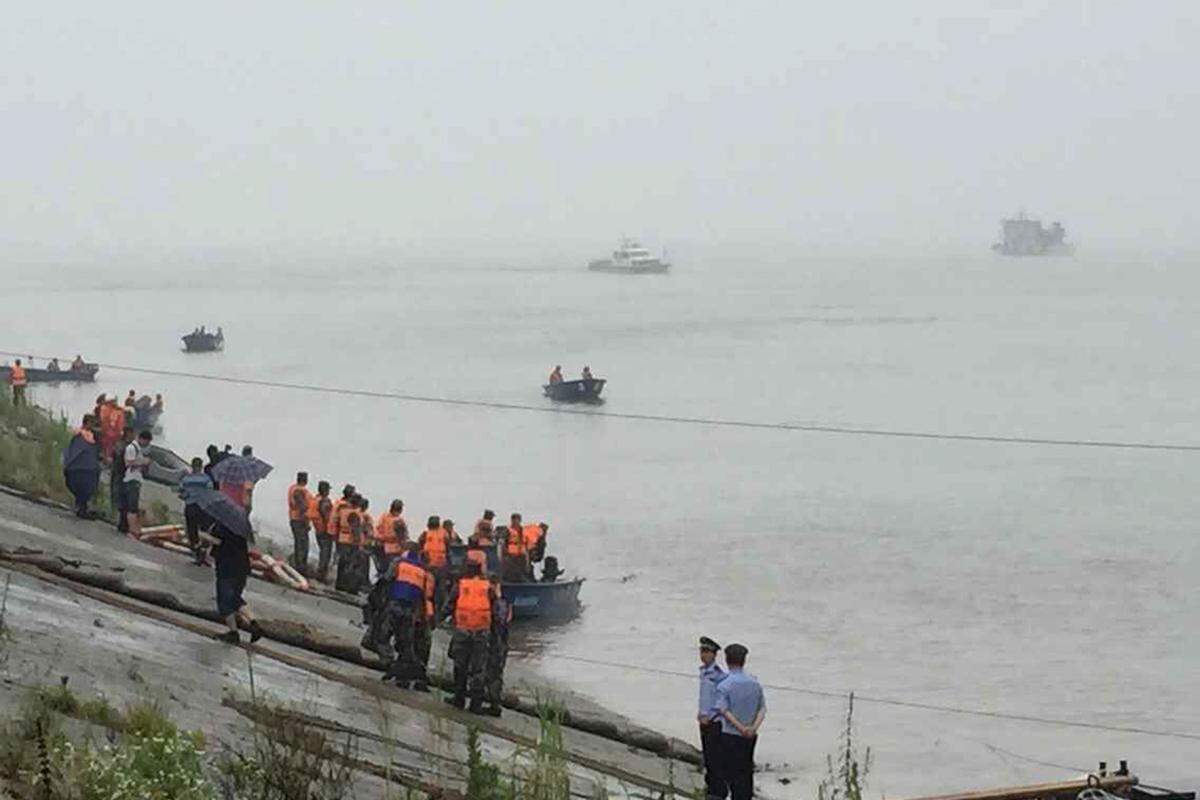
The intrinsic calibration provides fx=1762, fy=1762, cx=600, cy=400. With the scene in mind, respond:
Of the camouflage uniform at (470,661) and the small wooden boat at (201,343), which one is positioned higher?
the small wooden boat at (201,343)

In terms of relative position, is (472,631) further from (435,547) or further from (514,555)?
(514,555)

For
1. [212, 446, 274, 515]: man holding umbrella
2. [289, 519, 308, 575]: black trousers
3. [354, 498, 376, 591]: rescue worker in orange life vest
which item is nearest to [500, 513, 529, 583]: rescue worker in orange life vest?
[354, 498, 376, 591]: rescue worker in orange life vest

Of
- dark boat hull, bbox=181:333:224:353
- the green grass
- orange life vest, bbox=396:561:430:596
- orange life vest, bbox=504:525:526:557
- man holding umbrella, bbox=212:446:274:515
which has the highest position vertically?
dark boat hull, bbox=181:333:224:353

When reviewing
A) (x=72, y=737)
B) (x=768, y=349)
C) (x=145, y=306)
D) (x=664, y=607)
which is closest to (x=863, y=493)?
(x=664, y=607)

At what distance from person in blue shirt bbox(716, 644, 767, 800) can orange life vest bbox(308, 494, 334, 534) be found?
1364 centimetres

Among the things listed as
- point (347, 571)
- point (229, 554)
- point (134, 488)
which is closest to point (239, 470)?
point (229, 554)

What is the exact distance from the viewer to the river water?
25.9m

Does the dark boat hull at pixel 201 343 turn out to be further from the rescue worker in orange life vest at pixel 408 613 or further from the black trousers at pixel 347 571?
the rescue worker in orange life vest at pixel 408 613

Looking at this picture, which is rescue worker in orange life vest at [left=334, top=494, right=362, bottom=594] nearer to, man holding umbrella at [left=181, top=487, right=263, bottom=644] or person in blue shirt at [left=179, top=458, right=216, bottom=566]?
person in blue shirt at [left=179, top=458, right=216, bottom=566]

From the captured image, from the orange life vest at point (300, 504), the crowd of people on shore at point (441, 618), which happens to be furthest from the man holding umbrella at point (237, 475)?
the orange life vest at point (300, 504)

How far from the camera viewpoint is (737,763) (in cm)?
1255

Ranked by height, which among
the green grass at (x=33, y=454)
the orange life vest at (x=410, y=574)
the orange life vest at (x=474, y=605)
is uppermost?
the green grass at (x=33, y=454)

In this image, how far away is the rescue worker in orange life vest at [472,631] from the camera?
15594 millimetres

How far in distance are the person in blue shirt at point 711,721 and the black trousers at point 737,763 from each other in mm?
82
